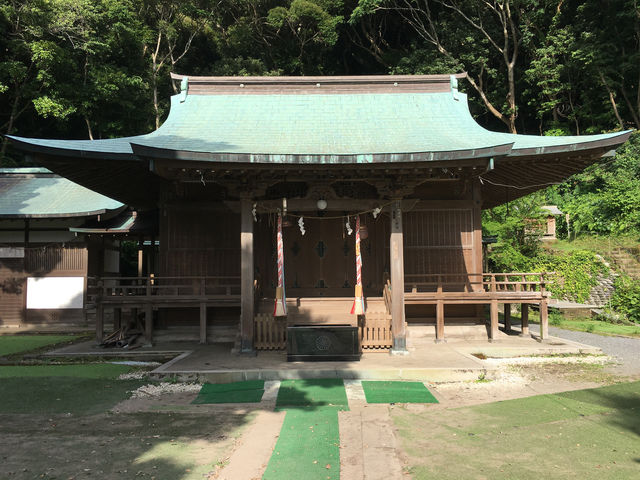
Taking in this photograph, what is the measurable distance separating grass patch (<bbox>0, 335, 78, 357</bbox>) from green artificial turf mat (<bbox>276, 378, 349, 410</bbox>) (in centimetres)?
880

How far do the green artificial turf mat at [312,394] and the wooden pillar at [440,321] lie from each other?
14.7 ft

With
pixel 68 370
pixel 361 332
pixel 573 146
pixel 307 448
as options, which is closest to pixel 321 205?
pixel 361 332

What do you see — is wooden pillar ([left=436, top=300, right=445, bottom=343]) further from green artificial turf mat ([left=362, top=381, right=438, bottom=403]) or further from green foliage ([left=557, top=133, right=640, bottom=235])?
green foliage ([left=557, top=133, right=640, bottom=235])

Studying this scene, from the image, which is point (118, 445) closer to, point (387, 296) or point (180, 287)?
point (180, 287)

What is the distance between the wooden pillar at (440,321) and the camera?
483 inches

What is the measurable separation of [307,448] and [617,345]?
453 inches

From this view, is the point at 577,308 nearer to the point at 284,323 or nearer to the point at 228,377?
the point at 284,323

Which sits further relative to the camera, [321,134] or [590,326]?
[590,326]

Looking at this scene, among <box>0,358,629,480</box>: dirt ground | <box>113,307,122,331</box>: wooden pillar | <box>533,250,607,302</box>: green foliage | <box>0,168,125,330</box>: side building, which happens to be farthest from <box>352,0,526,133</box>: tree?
<box>0,358,629,480</box>: dirt ground

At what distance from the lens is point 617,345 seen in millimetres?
12953

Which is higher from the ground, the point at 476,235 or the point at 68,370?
the point at 476,235

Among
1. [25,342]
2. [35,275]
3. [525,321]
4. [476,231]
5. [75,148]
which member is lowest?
[25,342]

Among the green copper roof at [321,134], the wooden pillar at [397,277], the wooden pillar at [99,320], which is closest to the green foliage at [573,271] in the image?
the green copper roof at [321,134]

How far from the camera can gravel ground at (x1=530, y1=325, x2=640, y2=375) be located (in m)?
10.2
